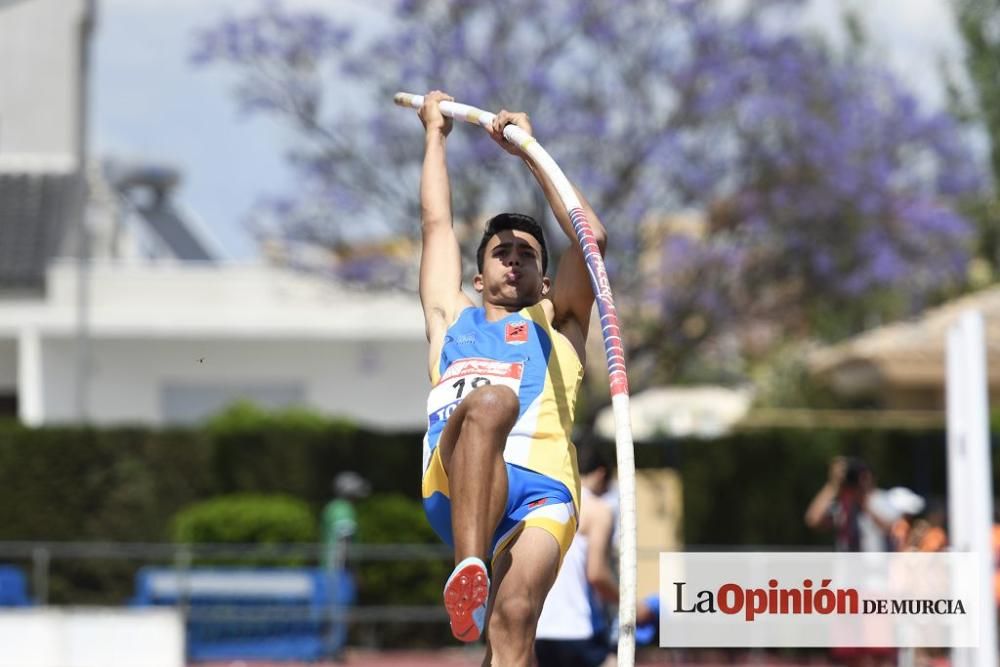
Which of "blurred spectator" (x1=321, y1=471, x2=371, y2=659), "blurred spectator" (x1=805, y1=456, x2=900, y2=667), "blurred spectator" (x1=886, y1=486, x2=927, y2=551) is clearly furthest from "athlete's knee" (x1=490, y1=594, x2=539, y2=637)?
"blurred spectator" (x1=321, y1=471, x2=371, y2=659)

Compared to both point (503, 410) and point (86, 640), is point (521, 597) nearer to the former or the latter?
point (503, 410)

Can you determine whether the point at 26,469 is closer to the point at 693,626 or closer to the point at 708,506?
the point at 708,506

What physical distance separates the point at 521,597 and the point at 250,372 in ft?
95.4

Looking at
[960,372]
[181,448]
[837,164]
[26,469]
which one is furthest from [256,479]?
[960,372]

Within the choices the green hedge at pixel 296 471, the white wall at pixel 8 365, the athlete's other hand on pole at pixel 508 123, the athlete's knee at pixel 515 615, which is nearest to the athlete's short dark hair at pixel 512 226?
the athlete's other hand on pole at pixel 508 123

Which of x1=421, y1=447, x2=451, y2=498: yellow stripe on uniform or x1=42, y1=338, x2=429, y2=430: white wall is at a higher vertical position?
x1=42, y1=338, x2=429, y2=430: white wall

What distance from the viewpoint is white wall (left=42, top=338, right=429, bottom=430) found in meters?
34.3

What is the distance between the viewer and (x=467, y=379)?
6457 mm

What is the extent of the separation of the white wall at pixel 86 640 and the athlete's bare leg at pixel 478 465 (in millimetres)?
7410

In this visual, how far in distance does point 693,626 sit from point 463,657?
12.4m

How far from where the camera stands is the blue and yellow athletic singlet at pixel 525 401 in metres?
6.41

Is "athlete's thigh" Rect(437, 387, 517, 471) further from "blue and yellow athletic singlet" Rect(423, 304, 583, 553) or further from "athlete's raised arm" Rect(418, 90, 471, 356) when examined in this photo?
"athlete's raised arm" Rect(418, 90, 471, 356)

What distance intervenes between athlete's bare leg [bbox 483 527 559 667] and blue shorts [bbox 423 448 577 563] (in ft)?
0.15

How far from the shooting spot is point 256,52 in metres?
22.6
